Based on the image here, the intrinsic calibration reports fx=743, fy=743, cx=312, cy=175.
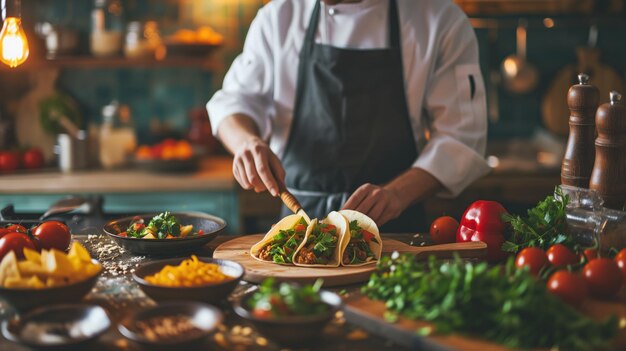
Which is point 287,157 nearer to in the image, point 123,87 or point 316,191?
point 316,191

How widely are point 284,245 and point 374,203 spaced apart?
0.40 meters

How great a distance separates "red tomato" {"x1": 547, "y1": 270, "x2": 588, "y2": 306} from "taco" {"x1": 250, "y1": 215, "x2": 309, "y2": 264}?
0.68m

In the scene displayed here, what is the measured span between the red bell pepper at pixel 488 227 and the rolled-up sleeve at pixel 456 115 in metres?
0.47

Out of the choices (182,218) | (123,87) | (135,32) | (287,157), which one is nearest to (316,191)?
(287,157)

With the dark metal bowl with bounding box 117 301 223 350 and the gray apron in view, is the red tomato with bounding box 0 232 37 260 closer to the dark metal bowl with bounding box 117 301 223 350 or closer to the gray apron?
the dark metal bowl with bounding box 117 301 223 350

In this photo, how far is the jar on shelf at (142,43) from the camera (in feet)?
14.0

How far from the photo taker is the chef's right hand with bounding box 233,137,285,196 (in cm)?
228

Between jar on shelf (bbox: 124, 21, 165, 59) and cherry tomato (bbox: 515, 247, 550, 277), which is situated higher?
jar on shelf (bbox: 124, 21, 165, 59)

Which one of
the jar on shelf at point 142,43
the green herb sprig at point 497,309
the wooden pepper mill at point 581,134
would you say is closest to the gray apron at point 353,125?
the wooden pepper mill at point 581,134

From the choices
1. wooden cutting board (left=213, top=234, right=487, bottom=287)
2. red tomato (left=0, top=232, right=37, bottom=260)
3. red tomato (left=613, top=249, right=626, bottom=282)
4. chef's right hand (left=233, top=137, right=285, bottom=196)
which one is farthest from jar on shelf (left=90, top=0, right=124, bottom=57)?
red tomato (left=613, top=249, right=626, bottom=282)

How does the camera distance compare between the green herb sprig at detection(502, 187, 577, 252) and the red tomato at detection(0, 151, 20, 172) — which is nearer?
the green herb sprig at detection(502, 187, 577, 252)

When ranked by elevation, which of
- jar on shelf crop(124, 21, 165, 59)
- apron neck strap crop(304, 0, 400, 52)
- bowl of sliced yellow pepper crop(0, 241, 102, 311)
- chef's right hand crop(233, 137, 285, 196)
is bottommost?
bowl of sliced yellow pepper crop(0, 241, 102, 311)

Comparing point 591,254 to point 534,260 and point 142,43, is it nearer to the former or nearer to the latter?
point 534,260

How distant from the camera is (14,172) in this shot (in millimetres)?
4082
